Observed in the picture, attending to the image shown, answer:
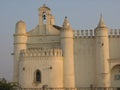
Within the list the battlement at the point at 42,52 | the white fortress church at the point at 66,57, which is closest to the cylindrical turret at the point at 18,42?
the white fortress church at the point at 66,57

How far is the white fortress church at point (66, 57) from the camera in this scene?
4212 cm

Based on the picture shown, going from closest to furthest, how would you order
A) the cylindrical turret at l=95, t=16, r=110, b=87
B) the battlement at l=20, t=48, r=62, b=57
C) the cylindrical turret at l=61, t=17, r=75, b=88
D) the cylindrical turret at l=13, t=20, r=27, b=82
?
the cylindrical turret at l=95, t=16, r=110, b=87, the battlement at l=20, t=48, r=62, b=57, the cylindrical turret at l=61, t=17, r=75, b=88, the cylindrical turret at l=13, t=20, r=27, b=82

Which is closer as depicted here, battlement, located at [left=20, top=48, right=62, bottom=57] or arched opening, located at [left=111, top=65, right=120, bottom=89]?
battlement, located at [left=20, top=48, right=62, bottom=57]

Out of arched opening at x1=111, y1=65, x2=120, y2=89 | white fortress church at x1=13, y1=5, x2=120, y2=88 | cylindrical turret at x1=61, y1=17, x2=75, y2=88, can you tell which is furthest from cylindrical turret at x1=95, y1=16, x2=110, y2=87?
cylindrical turret at x1=61, y1=17, x2=75, y2=88

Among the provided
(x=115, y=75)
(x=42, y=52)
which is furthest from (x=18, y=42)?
(x=115, y=75)

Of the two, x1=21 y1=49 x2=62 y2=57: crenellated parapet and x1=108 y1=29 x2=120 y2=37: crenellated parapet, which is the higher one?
x1=108 y1=29 x2=120 y2=37: crenellated parapet

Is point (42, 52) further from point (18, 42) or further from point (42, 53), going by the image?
point (18, 42)

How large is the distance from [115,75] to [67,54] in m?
6.15

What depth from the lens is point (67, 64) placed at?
141ft

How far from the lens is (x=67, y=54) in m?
43.1

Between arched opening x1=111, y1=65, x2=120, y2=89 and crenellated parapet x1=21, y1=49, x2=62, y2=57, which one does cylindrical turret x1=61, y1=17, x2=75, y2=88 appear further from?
arched opening x1=111, y1=65, x2=120, y2=89

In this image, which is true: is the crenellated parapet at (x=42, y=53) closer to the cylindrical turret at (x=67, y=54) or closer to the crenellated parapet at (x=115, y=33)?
the cylindrical turret at (x=67, y=54)

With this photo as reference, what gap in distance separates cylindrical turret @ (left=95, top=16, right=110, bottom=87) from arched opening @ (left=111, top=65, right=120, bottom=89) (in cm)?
110

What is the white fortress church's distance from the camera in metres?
42.1
